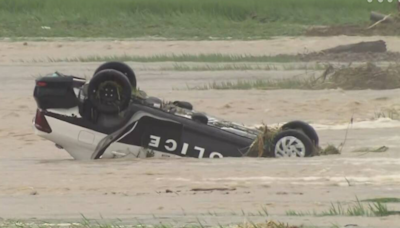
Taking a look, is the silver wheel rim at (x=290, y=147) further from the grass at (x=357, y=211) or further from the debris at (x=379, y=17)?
the debris at (x=379, y=17)

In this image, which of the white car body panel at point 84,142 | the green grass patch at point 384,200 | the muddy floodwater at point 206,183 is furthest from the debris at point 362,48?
the green grass patch at point 384,200

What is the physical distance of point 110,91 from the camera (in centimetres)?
1085

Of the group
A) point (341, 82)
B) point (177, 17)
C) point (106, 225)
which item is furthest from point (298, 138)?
point (177, 17)

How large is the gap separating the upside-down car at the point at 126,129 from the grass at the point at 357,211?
3.10m

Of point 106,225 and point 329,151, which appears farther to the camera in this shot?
point 329,151

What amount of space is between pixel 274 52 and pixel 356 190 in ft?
68.9

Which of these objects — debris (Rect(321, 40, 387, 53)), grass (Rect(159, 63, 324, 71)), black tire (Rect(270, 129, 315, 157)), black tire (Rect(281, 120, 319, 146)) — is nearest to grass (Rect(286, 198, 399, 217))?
black tire (Rect(270, 129, 315, 157))

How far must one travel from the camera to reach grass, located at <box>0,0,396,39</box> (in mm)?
35312

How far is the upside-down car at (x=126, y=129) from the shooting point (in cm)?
1087

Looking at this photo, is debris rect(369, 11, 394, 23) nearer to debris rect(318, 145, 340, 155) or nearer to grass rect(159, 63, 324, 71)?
grass rect(159, 63, 324, 71)

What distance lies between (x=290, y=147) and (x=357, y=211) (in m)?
3.52

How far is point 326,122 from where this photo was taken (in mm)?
14930

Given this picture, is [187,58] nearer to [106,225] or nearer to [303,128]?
[303,128]

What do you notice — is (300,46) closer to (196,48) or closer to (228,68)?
(196,48)
